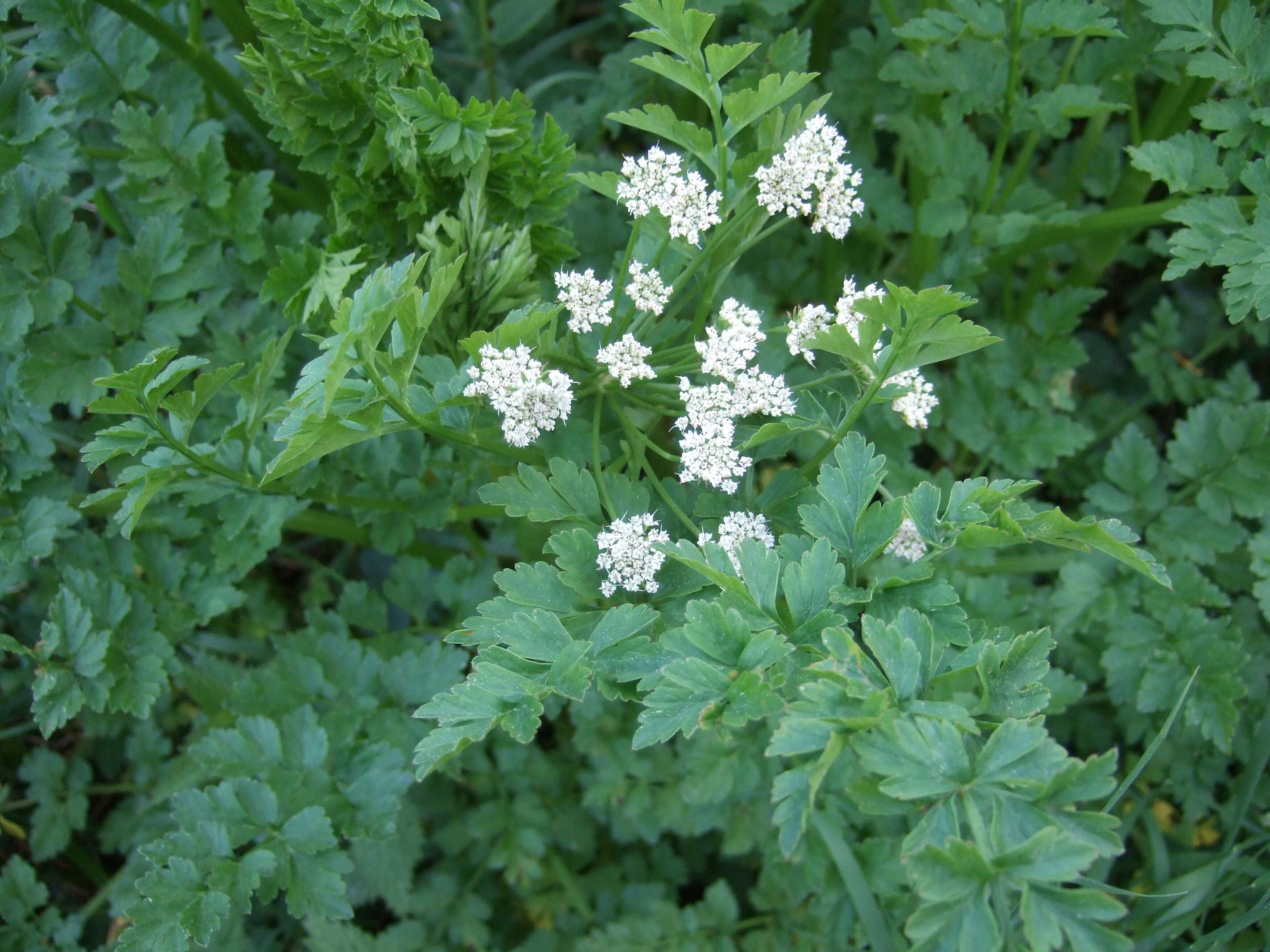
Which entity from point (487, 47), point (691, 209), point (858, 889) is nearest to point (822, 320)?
point (691, 209)

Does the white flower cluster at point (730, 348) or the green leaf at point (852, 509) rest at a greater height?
the white flower cluster at point (730, 348)

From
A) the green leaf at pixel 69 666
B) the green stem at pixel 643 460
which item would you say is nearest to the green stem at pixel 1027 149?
the green stem at pixel 643 460

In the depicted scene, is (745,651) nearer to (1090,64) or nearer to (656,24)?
(656,24)

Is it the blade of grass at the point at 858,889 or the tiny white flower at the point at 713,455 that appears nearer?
the tiny white flower at the point at 713,455

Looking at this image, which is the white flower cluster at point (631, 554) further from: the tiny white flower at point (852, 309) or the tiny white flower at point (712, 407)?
the tiny white flower at point (852, 309)

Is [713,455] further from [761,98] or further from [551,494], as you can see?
[761,98]
